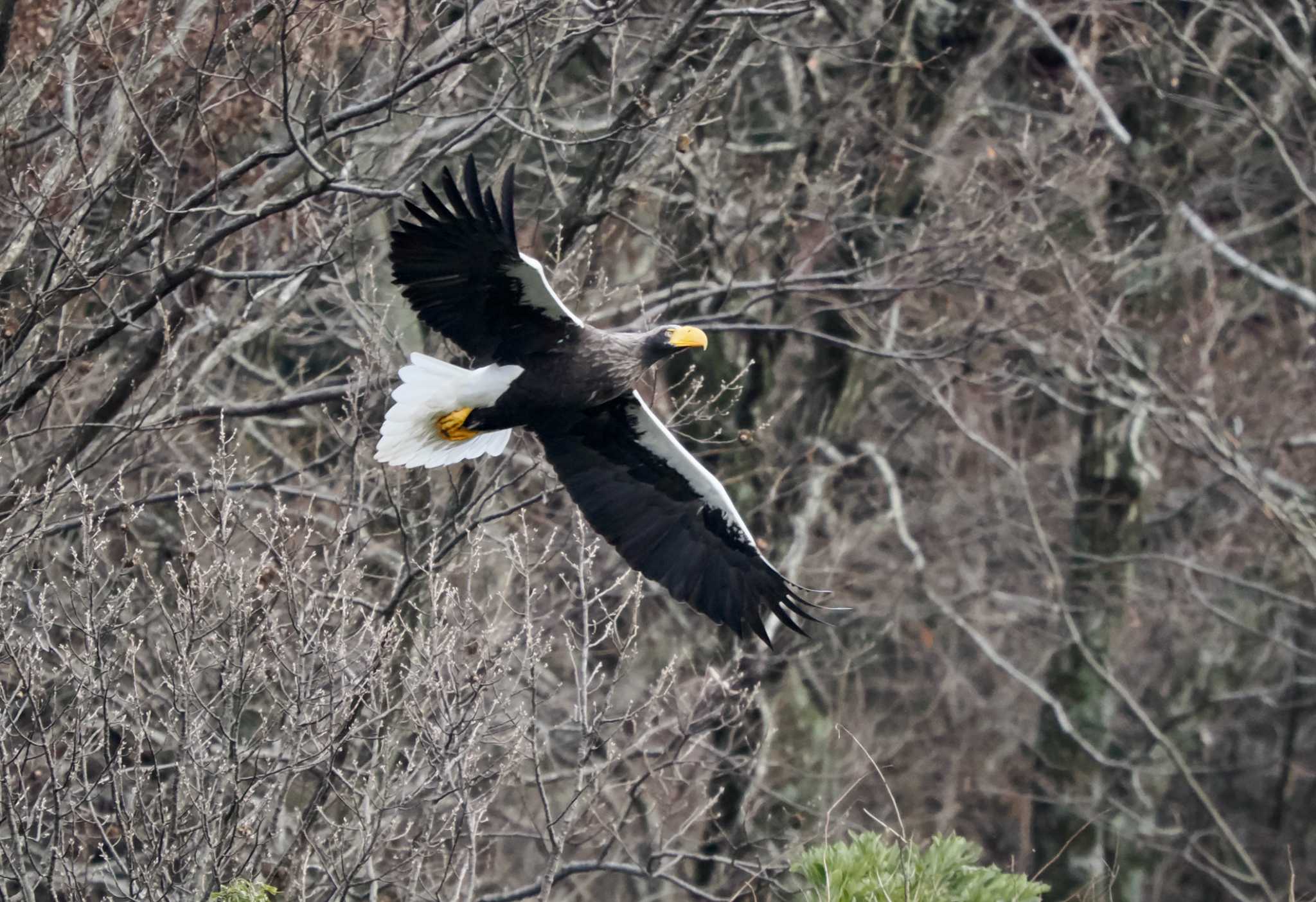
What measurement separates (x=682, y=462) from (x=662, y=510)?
27cm

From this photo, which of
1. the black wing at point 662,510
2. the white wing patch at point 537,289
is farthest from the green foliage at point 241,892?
the black wing at point 662,510

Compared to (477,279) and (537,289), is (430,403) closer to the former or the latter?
(477,279)

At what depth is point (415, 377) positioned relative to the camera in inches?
273

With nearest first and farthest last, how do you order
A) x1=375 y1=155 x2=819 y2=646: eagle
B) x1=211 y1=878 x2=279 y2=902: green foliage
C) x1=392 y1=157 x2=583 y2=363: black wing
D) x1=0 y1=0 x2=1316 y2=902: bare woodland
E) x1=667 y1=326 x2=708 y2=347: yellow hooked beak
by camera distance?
x1=211 y1=878 x2=279 y2=902: green foliage
x1=0 y1=0 x2=1316 y2=902: bare woodland
x1=392 y1=157 x2=583 y2=363: black wing
x1=375 y1=155 x2=819 y2=646: eagle
x1=667 y1=326 x2=708 y2=347: yellow hooked beak

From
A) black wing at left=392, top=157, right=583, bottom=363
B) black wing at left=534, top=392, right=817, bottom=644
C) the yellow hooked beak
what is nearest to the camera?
black wing at left=392, top=157, right=583, bottom=363

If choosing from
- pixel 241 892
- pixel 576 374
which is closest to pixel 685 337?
pixel 576 374

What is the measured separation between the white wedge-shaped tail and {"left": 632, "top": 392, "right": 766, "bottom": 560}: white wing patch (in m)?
0.83

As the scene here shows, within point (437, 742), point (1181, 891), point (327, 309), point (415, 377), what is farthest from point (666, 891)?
point (1181, 891)

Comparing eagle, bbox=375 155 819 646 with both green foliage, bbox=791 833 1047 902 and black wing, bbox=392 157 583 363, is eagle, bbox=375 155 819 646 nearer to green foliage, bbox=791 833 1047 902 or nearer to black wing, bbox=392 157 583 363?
black wing, bbox=392 157 583 363

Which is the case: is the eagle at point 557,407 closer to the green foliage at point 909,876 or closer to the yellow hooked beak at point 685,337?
the yellow hooked beak at point 685,337

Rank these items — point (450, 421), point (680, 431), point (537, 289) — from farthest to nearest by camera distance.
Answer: point (680, 431) → point (450, 421) → point (537, 289)

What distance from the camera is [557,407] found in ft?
23.0

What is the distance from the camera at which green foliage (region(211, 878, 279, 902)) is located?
471cm

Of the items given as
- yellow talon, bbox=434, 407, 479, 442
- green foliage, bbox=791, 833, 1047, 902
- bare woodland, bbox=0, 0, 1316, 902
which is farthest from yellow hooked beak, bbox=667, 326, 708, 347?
green foliage, bbox=791, 833, 1047, 902
